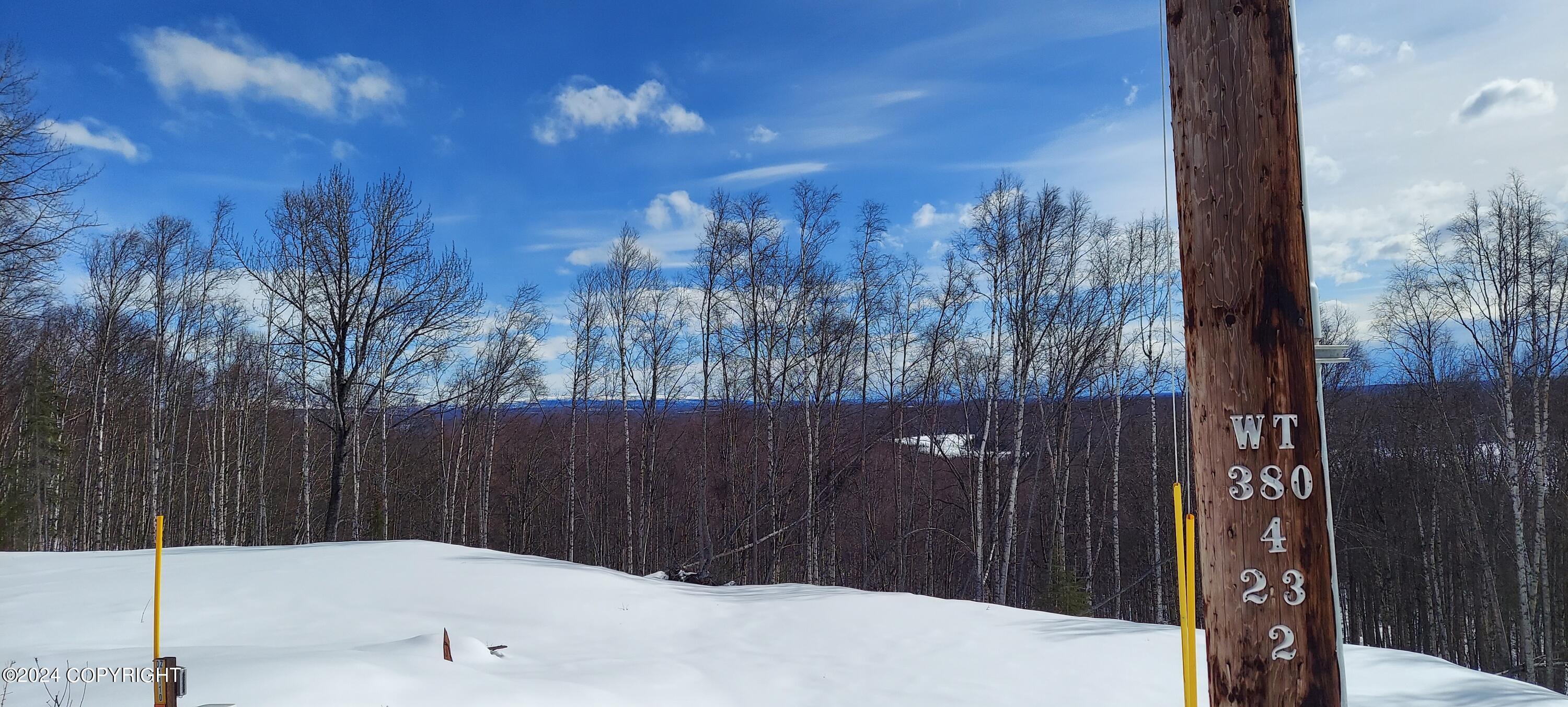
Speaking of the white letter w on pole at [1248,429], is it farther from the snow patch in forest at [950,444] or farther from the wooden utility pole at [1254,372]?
the snow patch in forest at [950,444]

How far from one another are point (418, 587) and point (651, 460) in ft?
49.9

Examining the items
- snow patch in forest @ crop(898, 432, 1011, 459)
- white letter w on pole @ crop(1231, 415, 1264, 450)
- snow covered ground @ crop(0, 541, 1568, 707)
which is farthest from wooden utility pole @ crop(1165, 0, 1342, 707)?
snow patch in forest @ crop(898, 432, 1011, 459)

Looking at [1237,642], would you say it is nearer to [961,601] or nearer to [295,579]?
[961,601]

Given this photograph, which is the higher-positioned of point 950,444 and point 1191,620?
point 1191,620

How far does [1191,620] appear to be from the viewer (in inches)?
86.9

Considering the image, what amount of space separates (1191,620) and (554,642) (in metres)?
6.72

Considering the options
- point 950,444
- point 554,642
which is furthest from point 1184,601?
point 950,444

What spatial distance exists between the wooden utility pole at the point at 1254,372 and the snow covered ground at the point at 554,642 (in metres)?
4.34

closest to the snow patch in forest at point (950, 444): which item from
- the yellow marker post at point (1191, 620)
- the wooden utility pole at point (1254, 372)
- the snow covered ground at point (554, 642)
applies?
the snow covered ground at point (554, 642)

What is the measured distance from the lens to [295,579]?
29.1ft

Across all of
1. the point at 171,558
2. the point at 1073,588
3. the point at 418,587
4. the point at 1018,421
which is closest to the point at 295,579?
the point at 418,587

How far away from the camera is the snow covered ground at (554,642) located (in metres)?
5.15

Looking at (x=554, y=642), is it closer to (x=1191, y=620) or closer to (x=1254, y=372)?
(x=1191, y=620)

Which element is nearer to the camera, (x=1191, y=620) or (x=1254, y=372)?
(x=1254, y=372)
